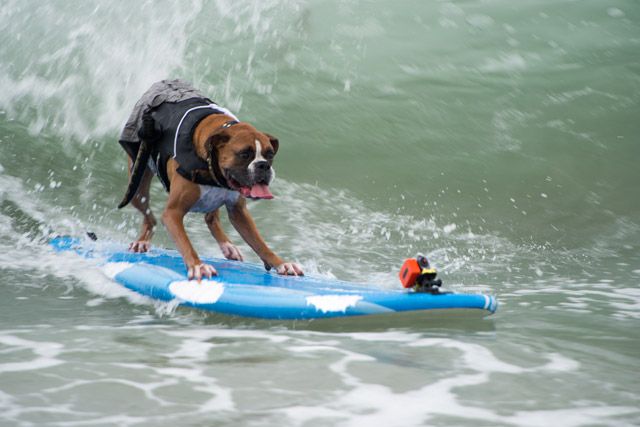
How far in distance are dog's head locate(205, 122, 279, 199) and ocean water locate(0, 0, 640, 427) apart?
666 millimetres

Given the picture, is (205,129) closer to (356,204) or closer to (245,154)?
(245,154)

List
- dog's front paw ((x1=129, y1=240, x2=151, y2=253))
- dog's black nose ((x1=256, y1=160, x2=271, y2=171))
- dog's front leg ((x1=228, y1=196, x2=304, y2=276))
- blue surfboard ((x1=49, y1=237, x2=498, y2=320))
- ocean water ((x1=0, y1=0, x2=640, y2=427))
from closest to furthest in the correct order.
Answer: ocean water ((x1=0, y1=0, x2=640, y2=427)) → blue surfboard ((x1=49, y1=237, x2=498, y2=320)) → dog's black nose ((x1=256, y1=160, x2=271, y2=171)) → dog's front leg ((x1=228, y1=196, x2=304, y2=276)) → dog's front paw ((x1=129, y1=240, x2=151, y2=253))

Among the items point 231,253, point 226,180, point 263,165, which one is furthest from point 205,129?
point 231,253

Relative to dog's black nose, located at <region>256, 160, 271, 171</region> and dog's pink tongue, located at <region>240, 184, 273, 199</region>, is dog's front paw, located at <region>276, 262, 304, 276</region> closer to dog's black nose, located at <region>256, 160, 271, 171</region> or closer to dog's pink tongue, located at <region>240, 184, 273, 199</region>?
dog's pink tongue, located at <region>240, 184, 273, 199</region>

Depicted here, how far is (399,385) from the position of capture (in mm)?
2746

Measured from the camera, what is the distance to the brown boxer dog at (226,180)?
13.1 ft

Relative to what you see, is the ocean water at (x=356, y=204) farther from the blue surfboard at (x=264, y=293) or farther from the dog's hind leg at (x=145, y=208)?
the dog's hind leg at (x=145, y=208)

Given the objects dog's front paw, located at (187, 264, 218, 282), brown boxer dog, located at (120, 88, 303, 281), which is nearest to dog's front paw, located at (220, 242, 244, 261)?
brown boxer dog, located at (120, 88, 303, 281)

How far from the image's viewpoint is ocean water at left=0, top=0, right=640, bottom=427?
269 cm

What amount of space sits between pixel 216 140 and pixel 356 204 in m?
3.43

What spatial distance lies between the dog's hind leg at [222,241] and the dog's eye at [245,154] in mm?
1052

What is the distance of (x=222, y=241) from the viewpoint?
16.5 ft

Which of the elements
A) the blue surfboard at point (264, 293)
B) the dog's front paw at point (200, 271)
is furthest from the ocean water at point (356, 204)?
the dog's front paw at point (200, 271)

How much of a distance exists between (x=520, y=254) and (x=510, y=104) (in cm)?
388
